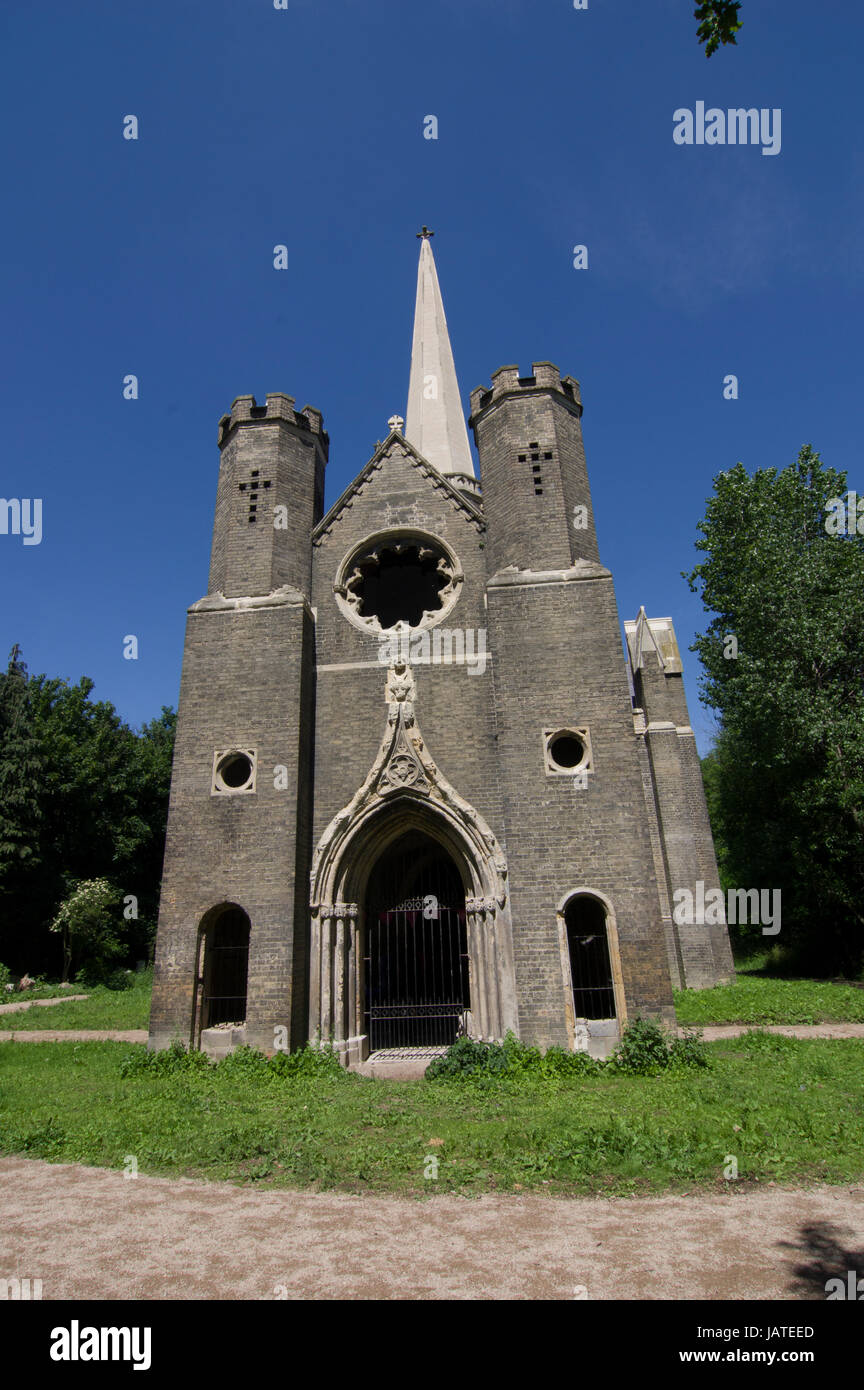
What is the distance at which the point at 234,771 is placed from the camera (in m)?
12.7

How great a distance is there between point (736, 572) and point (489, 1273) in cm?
2278

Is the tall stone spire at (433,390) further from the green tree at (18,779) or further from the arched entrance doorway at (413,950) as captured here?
the green tree at (18,779)

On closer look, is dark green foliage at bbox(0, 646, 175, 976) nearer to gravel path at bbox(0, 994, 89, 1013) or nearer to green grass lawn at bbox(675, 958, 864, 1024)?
gravel path at bbox(0, 994, 89, 1013)

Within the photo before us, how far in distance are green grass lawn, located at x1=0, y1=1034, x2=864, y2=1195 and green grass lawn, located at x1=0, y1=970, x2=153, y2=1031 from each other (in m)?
7.93

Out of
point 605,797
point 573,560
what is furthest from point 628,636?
point 605,797

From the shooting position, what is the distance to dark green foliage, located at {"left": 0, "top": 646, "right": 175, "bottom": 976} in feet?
99.7

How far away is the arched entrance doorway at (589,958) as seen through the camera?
11.4 meters

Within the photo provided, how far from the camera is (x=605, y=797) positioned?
1118 centimetres

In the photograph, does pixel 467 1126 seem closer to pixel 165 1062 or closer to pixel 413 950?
pixel 165 1062

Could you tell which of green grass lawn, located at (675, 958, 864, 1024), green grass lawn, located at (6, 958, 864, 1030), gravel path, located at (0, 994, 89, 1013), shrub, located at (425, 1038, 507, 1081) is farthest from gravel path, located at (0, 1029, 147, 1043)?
green grass lawn, located at (675, 958, 864, 1024)

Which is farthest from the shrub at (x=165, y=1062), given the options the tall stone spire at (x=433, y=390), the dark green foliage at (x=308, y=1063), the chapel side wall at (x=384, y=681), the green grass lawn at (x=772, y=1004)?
the tall stone spire at (x=433, y=390)

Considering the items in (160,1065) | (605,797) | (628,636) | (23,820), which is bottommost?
(160,1065)

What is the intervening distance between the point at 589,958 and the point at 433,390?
17557 millimetres
